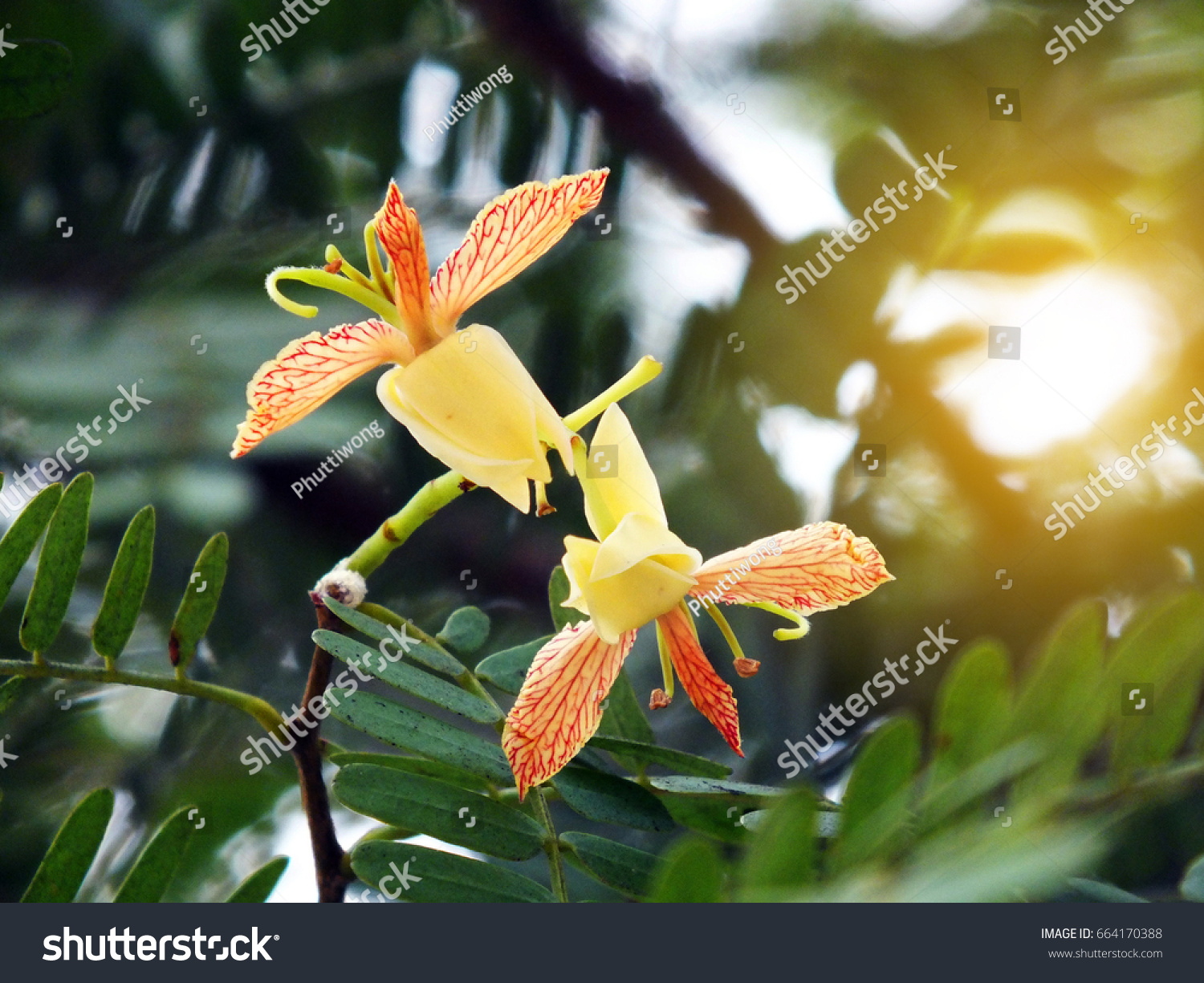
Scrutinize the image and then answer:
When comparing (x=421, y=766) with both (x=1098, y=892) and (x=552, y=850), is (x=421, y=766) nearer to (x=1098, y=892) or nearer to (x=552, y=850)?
(x=552, y=850)

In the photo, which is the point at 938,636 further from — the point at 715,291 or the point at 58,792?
the point at 58,792

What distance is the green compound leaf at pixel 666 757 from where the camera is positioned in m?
0.26

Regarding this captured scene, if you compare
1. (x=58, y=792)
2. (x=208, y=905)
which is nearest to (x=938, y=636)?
(x=208, y=905)

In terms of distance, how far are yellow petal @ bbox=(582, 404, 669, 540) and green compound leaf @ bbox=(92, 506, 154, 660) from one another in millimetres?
131

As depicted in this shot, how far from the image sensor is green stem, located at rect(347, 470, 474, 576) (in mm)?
243

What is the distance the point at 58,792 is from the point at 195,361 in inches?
10.2

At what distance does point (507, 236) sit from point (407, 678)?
0.37ft

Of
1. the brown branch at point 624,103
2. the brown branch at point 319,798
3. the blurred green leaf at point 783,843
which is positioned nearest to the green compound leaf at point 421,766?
the brown branch at point 319,798

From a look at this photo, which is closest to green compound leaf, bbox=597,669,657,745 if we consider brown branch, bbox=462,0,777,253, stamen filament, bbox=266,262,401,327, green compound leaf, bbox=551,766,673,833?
green compound leaf, bbox=551,766,673,833

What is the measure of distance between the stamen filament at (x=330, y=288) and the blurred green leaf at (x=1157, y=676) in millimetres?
206

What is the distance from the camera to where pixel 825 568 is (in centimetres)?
25

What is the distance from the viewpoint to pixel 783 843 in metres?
0.17

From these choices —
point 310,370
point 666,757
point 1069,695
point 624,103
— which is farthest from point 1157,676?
point 624,103

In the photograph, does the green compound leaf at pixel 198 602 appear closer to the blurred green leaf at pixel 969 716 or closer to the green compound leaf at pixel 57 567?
the green compound leaf at pixel 57 567
